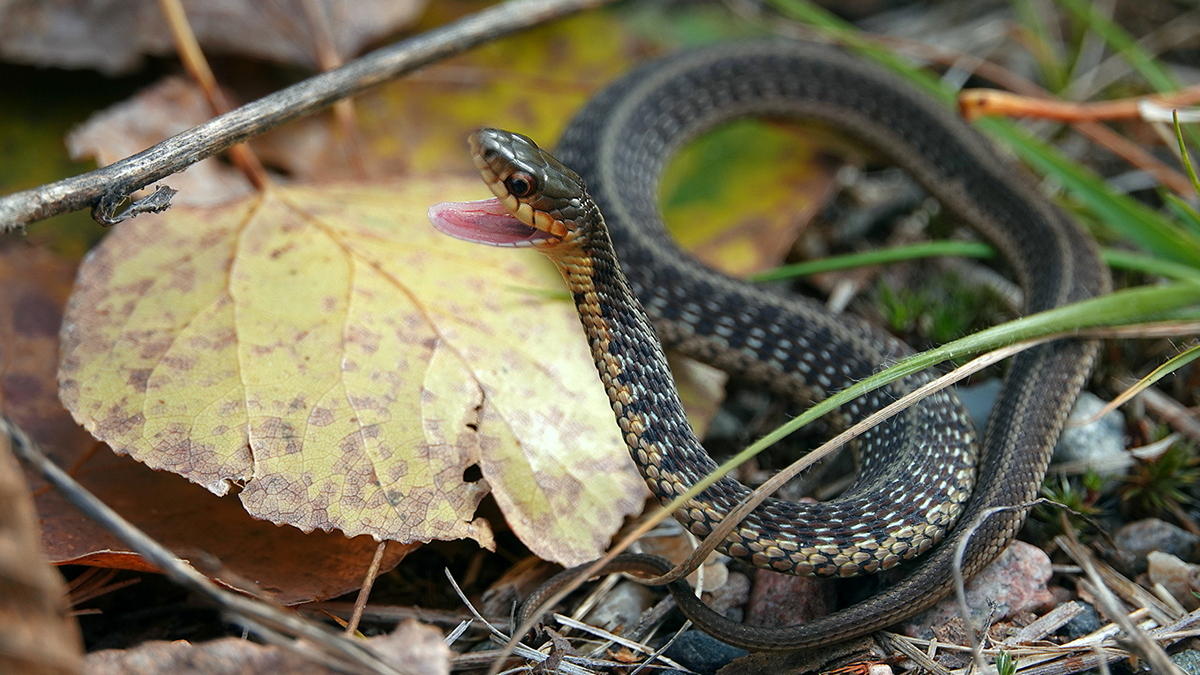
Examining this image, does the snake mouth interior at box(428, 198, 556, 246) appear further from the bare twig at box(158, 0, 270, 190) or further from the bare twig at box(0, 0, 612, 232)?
the bare twig at box(158, 0, 270, 190)

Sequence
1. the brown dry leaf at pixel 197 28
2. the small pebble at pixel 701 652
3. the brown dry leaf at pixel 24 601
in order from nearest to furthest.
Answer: the brown dry leaf at pixel 24 601
the small pebble at pixel 701 652
the brown dry leaf at pixel 197 28

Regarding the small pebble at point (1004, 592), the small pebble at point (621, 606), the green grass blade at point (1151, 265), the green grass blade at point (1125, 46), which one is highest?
the green grass blade at point (1125, 46)

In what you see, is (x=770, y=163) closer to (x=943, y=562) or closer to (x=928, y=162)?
(x=928, y=162)

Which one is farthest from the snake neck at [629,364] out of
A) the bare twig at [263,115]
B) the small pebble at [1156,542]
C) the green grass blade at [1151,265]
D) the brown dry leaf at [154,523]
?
the green grass blade at [1151,265]

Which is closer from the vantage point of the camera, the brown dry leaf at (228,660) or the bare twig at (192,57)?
the brown dry leaf at (228,660)

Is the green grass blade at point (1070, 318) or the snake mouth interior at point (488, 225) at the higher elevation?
the snake mouth interior at point (488, 225)

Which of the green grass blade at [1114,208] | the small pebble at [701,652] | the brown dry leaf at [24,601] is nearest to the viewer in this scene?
the brown dry leaf at [24,601]

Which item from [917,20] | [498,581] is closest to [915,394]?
[498,581]

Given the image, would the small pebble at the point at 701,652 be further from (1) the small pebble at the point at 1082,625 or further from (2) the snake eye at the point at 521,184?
(2) the snake eye at the point at 521,184
